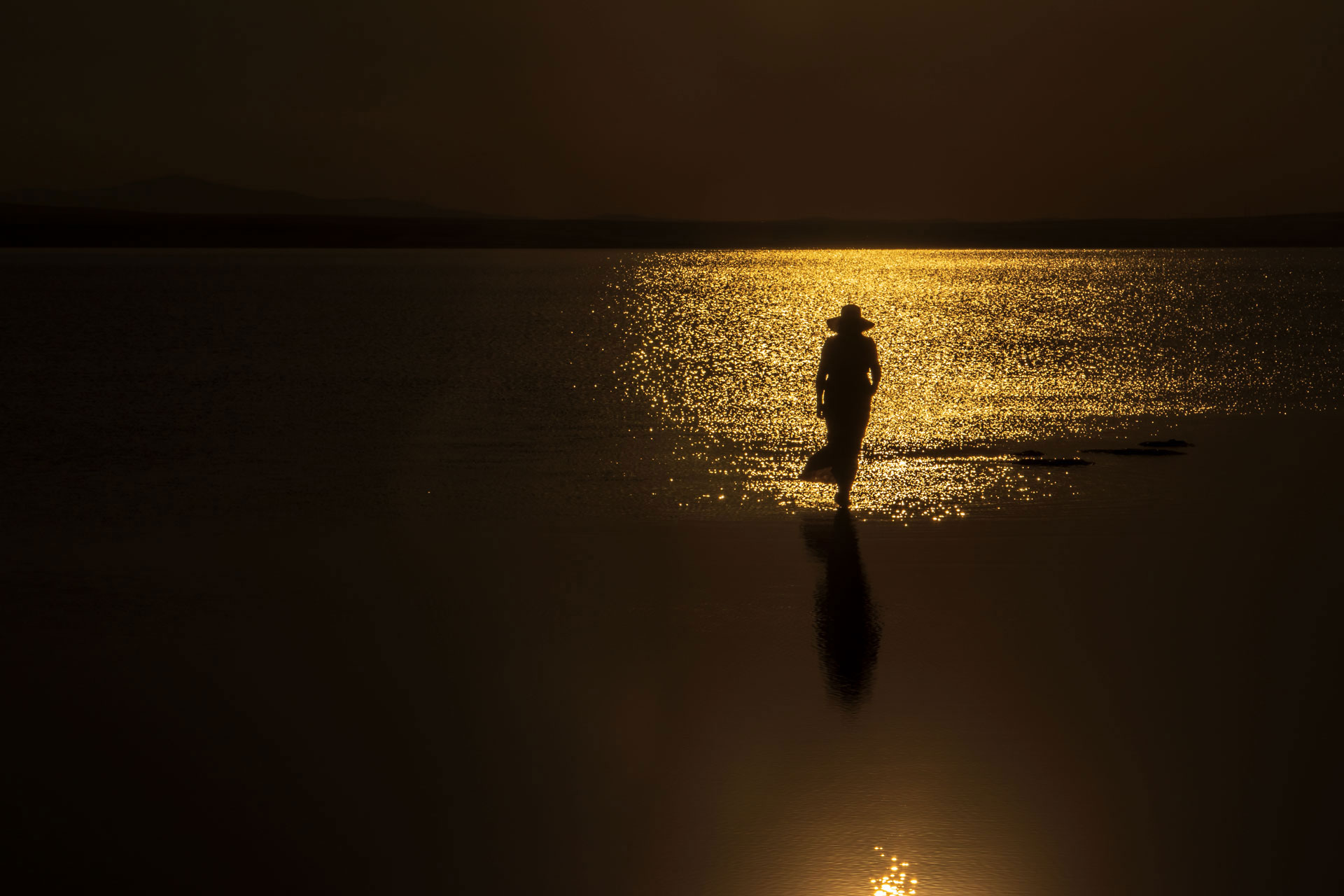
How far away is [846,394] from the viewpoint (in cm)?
1123

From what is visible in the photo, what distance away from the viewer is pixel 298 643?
6.86 m

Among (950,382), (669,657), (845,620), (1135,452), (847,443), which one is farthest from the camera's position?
(950,382)

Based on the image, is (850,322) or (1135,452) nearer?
(850,322)

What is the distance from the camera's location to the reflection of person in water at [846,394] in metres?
11.1

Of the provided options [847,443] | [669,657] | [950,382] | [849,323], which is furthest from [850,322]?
[950,382]

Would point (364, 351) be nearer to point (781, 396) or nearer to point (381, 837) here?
point (781, 396)

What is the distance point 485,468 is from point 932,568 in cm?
604

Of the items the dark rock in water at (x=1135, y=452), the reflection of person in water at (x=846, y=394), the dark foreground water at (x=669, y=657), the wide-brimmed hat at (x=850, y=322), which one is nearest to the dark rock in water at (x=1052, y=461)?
the dark foreground water at (x=669, y=657)

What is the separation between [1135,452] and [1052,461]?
132 cm

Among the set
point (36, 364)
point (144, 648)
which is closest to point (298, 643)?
point (144, 648)

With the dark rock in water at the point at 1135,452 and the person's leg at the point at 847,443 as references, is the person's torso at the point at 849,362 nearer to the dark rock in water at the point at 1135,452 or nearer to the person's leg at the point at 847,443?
the person's leg at the point at 847,443

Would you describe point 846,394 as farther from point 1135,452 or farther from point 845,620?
point 1135,452

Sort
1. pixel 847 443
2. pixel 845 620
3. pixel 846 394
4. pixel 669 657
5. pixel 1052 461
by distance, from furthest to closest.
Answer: pixel 1052 461 → pixel 846 394 → pixel 847 443 → pixel 845 620 → pixel 669 657

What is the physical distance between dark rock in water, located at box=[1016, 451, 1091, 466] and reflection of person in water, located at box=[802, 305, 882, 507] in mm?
2726
